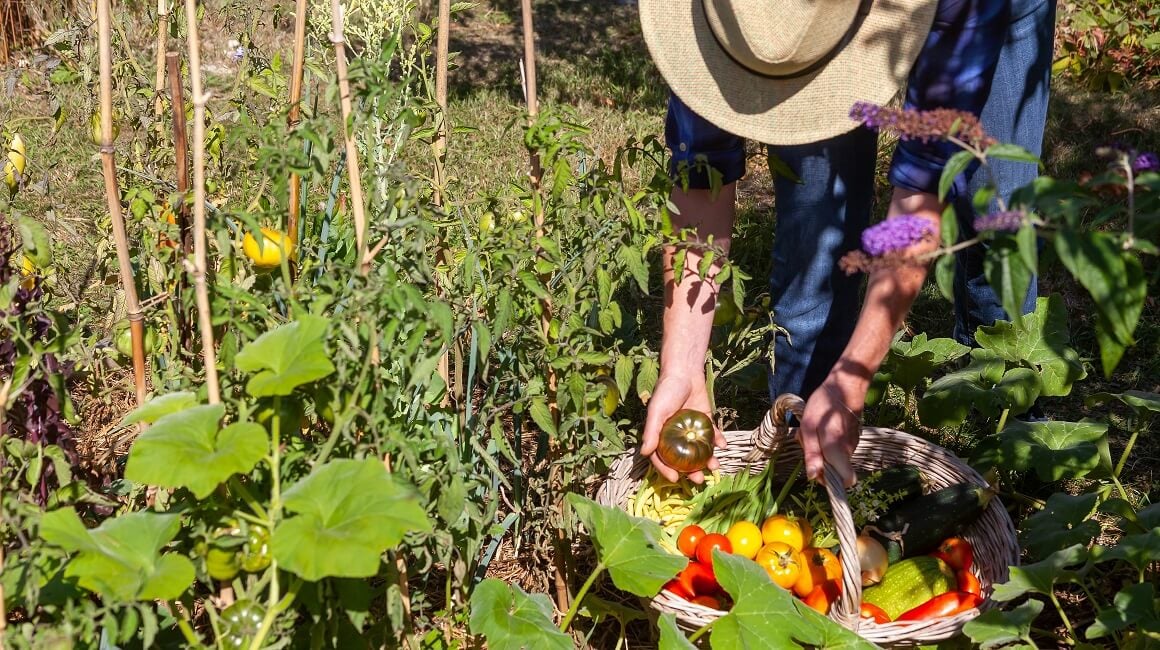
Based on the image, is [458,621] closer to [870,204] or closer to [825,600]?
[825,600]

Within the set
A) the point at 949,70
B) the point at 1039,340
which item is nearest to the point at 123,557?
the point at 949,70

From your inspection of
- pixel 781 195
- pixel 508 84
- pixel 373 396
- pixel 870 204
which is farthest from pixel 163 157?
pixel 508 84

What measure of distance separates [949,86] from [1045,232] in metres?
0.81

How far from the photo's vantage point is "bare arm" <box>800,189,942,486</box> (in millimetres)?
1891

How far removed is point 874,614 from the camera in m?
1.98

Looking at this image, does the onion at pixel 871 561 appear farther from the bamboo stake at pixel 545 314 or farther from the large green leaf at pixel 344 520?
the large green leaf at pixel 344 520

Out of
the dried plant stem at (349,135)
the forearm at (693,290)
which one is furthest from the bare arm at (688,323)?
the dried plant stem at (349,135)

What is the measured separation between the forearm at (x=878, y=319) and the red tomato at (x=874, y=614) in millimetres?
379

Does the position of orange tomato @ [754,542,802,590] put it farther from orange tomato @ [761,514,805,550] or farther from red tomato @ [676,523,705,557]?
red tomato @ [676,523,705,557]

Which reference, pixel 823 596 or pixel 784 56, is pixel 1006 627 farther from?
pixel 784 56

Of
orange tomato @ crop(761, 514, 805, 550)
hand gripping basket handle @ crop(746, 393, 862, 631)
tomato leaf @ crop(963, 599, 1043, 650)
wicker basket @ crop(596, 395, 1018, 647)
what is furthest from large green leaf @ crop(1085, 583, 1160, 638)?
orange tomato @ crop(761, 514, 805, 550)

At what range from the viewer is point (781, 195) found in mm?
2539

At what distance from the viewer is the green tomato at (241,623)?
1.42 m

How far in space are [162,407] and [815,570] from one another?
1.23m
